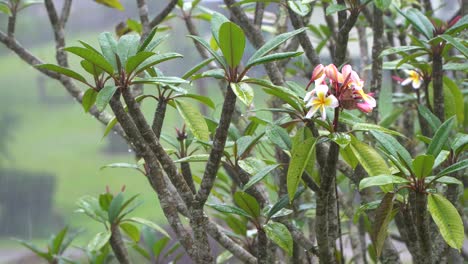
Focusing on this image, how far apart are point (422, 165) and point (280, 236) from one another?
0.25 metres

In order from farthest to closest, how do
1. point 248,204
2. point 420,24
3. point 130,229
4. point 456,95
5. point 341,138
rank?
point 130,229
point 456,95
point 420,24
point 248,204
point 341,138

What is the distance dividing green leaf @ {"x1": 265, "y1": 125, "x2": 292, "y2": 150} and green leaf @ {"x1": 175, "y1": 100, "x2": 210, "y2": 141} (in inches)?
3.7

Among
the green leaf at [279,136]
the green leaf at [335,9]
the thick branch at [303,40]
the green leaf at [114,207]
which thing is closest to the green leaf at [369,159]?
the green leaf at [279,136]

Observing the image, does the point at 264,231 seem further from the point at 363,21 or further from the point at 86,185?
the point at 86,185

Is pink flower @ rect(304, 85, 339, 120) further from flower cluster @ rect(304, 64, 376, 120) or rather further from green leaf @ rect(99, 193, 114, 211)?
green leaf @ rect(99, 193, 114, 211)

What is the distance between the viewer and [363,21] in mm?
1721

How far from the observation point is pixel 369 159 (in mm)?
815

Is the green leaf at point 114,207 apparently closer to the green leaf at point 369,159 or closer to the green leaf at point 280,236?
the green leaf at point 280,236

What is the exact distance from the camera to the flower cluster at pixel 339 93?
759 mm

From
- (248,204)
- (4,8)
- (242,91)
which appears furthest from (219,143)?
(4,8)

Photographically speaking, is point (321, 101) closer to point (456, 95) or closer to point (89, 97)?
point (89, 97)

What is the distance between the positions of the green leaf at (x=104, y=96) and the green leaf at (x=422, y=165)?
1.22ft

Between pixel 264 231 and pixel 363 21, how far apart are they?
94cm

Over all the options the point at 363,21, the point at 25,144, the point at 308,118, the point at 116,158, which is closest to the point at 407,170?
the point at 308,118
